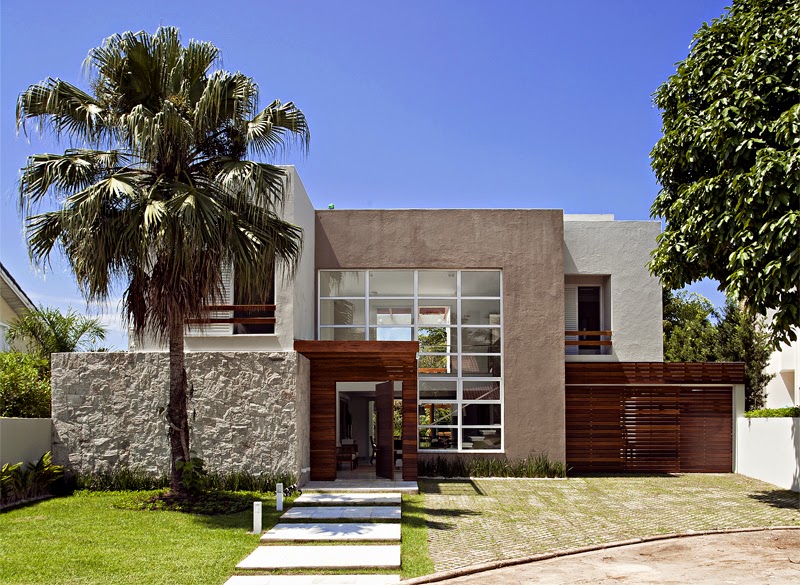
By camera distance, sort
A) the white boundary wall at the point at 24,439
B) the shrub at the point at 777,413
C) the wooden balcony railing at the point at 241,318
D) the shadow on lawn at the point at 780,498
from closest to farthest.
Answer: the white boundary wall at the point at 24,439 < the shadow on lawn at the point at 780,498 < the wooden balcony railing at the point at 241,318 < the shrub at the point at 777,413

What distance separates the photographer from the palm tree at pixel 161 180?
12445mm

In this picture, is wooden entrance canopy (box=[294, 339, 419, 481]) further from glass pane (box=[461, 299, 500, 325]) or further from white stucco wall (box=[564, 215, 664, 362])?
white stucco wall (box=[564, 215, 664, 362])

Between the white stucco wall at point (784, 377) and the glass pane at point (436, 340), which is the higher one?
the glass pane at point (436, 340)

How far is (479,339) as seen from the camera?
19812 millimetres

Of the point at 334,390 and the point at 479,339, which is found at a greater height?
the point at 479,339

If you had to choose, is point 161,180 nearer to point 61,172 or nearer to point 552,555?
point 61,172

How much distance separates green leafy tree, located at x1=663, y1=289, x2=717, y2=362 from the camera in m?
24.7

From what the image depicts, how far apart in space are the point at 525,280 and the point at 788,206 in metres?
7.03

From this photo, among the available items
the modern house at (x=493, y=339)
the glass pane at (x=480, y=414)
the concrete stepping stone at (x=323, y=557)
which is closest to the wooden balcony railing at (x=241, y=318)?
the modern house at (x=493, y=339)

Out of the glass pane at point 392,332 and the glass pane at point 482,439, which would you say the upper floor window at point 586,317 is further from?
the glass pane at point 392,332

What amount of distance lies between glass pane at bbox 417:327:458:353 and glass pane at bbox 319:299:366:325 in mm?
1570

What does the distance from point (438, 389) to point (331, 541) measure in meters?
8.67

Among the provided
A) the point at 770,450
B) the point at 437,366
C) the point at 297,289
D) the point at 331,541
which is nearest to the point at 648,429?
the point at 770,450

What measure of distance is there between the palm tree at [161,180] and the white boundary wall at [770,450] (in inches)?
486
